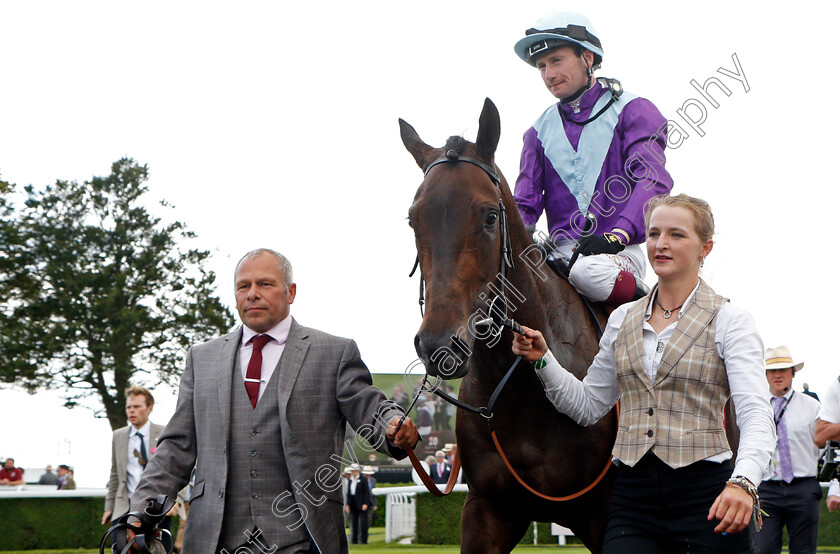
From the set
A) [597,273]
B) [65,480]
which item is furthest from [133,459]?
[65,480]

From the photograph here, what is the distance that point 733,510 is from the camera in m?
2.29

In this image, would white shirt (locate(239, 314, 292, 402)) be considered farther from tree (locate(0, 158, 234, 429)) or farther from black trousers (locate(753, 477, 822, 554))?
tree (locate(0, 158, 234, 429))

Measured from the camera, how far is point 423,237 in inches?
124

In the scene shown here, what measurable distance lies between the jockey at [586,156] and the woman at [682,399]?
1068 mm

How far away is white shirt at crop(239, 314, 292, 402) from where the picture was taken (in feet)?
11.8

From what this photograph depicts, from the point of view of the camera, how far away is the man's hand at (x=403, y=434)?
304cm

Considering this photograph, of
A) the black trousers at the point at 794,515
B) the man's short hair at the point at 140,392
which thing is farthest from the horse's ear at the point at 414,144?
the man's short hair at the point at 140,392

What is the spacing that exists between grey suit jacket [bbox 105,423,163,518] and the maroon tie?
4.96 metres

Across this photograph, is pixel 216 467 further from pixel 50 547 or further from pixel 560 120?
pixel 50 547

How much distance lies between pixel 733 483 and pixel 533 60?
264 centimetres

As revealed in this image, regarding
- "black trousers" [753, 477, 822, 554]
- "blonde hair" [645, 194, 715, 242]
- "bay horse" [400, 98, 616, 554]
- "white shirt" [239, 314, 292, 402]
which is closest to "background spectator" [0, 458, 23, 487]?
"black trousers" [753, 477, 822, 554]

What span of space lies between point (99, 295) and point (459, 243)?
3629cm

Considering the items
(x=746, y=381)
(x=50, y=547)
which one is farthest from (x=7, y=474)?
(x=746, y=381)

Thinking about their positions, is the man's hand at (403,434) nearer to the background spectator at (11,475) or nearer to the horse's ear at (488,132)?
the horse's ear at (488,132)
